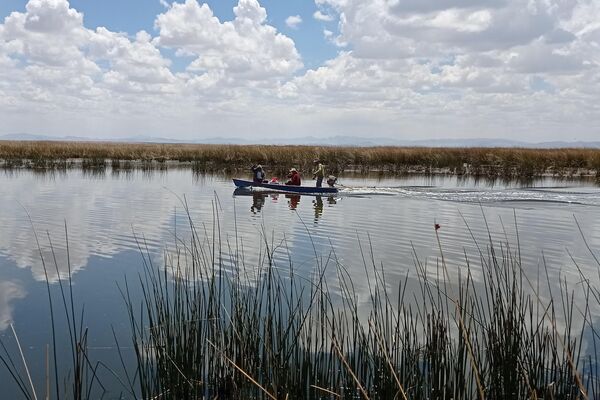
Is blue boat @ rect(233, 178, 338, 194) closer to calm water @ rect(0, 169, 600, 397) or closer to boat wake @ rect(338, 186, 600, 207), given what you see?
calm water @ rect(0, 169, 600, 397)

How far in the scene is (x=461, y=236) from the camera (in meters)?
13.7

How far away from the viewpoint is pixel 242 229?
46.6 ft

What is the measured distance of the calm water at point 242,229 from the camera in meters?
8.17

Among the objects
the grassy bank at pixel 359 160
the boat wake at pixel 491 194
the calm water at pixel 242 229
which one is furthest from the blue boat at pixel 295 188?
the grassy bank at pixel 359 160

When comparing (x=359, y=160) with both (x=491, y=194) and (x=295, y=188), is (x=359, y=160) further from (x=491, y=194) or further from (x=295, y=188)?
(x=295, y=188)

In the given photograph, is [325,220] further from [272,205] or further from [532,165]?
[532,165]

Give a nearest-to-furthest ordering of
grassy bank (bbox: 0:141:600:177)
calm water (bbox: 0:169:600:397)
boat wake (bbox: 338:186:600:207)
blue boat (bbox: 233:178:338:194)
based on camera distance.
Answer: calm water (bbox: 0:169:600:397)
boat wake (bbox: 338:186:600:207)
blue boat (bbox: 233:178:338:194)
grassy bank (bbox: 0:141:600:177)

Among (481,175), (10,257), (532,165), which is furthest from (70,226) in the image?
(532,165)

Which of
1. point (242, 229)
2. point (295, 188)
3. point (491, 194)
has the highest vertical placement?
point (295, 188)

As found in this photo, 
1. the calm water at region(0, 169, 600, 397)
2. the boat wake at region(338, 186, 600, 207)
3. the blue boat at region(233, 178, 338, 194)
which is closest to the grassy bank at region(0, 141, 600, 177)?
the calm water at region(0, 169, 600, 397)

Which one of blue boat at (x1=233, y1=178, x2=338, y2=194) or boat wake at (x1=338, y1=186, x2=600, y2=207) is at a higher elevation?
blue boat at (x1=233, y1=178, x2=338, y2=194)

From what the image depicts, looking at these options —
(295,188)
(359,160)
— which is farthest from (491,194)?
(359,160)

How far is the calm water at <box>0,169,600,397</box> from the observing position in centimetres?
817

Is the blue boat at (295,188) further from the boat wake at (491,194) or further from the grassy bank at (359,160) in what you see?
the grassy bank at (359,160)
